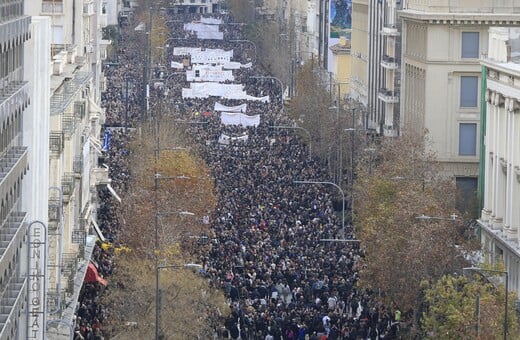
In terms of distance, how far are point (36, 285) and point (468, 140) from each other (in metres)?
48.7

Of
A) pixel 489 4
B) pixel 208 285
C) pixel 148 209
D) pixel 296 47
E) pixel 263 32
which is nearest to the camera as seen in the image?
pixel 208 285

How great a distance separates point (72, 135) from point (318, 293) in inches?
363

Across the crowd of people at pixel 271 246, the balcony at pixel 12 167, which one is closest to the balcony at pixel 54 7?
the crowd of people at pixel 271 246

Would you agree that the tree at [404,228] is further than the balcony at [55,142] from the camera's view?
Yes

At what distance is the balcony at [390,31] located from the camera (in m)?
106

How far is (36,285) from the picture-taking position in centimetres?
4625

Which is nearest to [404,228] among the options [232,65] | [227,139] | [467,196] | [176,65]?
[467,196]

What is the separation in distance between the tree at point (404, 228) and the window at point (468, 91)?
1385 centimetres

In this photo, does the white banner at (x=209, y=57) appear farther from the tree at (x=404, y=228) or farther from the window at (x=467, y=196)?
the tree at (x=404, y=228)

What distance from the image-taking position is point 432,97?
9456 centimetres

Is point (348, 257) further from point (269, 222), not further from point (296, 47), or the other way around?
point (296, 47)

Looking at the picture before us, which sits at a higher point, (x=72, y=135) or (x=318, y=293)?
(x=72, y=135)

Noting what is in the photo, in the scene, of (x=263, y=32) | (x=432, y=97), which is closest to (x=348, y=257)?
(x=432, y=97)

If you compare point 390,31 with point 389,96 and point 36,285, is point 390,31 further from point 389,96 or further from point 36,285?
point 36,285
